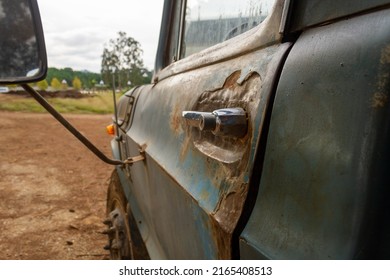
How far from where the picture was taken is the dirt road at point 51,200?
12.4 ft

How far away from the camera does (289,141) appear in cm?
58

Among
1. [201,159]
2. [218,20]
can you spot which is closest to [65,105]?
[218,20]

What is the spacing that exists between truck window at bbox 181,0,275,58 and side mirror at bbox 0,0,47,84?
0.69 meters

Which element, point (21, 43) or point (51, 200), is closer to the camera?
point (21, 43)

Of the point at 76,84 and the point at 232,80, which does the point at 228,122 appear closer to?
the point at 232,80

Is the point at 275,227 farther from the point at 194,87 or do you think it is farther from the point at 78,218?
the point at 78,218

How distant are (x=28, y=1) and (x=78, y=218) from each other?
13.0 feet

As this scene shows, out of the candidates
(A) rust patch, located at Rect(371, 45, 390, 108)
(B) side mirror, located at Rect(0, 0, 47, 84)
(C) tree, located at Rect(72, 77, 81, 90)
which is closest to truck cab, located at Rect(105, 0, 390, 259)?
(A) rust patch, located at Rect(371, 45, 390, 108)

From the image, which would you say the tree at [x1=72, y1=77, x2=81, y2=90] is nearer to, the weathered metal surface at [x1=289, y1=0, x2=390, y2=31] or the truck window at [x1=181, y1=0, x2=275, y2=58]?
the truck window at [x1=181, y1=0, x2=275, y2=58]

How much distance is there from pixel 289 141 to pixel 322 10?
0.24 metres

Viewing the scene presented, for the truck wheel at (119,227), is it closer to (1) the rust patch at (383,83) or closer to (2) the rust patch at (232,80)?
(2) the rust patch at (232,80)

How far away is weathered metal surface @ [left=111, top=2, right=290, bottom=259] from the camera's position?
697mm

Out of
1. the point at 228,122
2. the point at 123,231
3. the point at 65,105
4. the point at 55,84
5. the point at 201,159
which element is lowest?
the point at 123,231

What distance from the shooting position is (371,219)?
0.45 metres
